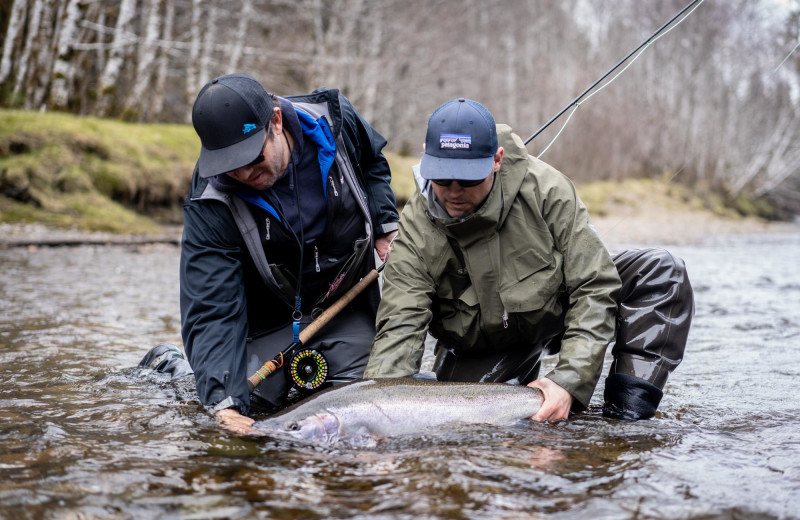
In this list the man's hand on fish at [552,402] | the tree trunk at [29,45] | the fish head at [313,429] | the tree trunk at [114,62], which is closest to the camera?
the fish head at [313,429]

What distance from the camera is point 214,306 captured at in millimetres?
3639

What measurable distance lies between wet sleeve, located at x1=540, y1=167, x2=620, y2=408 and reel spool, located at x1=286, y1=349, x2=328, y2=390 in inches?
50.1

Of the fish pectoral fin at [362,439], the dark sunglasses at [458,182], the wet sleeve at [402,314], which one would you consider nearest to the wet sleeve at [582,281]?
the dark sunglasses at [458,182]

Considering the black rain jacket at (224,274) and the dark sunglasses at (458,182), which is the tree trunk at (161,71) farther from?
the dark sunglasses at (458,182)

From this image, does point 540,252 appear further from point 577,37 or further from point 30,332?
point 577,37

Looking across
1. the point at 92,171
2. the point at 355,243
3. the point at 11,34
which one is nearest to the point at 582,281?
the point at 355,243

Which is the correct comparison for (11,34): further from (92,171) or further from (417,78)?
(417,78)

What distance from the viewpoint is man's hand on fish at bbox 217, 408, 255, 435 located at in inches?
129

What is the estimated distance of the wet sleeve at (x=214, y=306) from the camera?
11.5 feet

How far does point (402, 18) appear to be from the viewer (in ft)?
71.9

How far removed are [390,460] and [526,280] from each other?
1141mm

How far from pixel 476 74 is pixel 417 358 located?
24.6 m

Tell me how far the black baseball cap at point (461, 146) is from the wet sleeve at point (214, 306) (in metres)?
1.05

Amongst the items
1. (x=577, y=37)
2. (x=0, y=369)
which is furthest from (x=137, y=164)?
(x=577, y=37)
